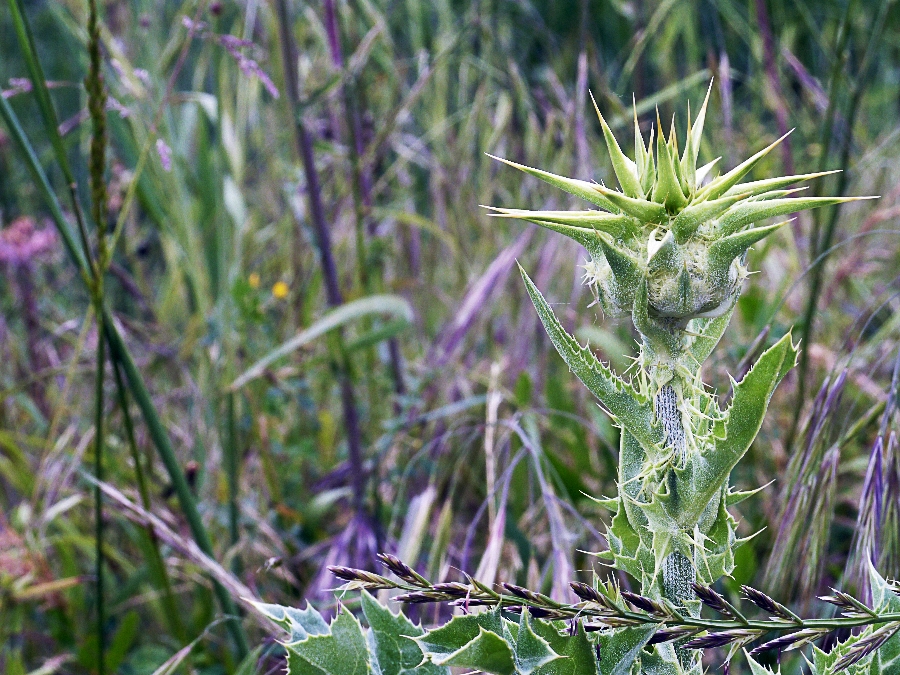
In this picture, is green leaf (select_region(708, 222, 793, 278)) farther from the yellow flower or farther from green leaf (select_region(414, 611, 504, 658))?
the yellow flower

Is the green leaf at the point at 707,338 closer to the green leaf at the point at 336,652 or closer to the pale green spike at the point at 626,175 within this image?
the pale green spike at the point at 626,175

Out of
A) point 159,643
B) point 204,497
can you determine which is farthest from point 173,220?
point 159,643

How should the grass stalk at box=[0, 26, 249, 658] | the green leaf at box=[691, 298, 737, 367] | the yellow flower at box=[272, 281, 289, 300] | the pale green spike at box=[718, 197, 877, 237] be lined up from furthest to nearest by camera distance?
the yellow flower at box=[272, 281, 289, 300] → the grass stalk at box=[0, 26, 249, 658] → the green leaf at box=[691, 298, 737, 367] → the pale green spike at box=[718, 197, 877, 237]

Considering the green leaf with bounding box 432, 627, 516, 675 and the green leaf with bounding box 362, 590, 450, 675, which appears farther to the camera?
the green leaf with bounding box 362, 590, 450, 675

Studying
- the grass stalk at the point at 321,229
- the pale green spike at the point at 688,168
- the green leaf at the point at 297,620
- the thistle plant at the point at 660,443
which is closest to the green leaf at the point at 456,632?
the thistle plant at the point at 660,443

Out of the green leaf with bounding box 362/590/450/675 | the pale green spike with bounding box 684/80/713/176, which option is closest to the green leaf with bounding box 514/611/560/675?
the green leaf with bounding box 362/590/450/675

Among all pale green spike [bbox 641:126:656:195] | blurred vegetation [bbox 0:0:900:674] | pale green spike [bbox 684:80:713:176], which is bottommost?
blurred vegetation [bbox 0:0:900:674]
